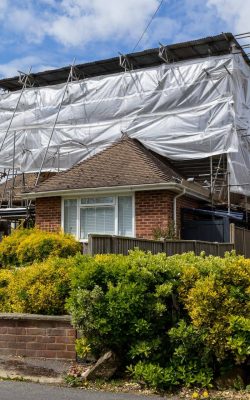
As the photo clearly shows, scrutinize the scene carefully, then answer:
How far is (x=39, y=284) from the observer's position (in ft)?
26.3

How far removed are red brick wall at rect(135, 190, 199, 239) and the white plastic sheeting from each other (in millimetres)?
3689

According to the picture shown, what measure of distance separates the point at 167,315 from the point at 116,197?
30.6 ft

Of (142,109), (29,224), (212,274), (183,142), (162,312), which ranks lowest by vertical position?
(162,312)

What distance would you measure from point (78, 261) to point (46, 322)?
0.96 metres

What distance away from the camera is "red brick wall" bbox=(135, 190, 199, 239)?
15117 mm

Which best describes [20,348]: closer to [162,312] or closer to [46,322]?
[46,322]

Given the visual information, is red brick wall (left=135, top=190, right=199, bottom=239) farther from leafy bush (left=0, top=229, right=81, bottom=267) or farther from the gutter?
leafy bush (left=0, top=229, right=81, bottom=267)

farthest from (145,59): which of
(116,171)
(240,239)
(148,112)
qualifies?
(240,239)

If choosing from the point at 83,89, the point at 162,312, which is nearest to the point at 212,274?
the point at 162,312

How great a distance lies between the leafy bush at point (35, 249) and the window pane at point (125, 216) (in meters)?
3.43

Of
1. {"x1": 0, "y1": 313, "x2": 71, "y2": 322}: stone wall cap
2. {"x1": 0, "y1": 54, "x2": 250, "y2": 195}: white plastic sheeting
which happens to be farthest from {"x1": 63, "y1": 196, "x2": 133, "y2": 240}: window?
{"x1": 0, "y1": 313, "x2": 71, "y2": 322}: stone wall cap

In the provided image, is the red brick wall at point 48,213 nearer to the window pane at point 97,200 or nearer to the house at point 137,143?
the house at point 137,143

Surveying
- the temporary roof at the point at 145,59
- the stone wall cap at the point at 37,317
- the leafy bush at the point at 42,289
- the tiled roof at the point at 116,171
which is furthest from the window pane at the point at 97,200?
the stone wall cap at the point at 37,317

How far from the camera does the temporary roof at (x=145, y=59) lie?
21.2 meters
